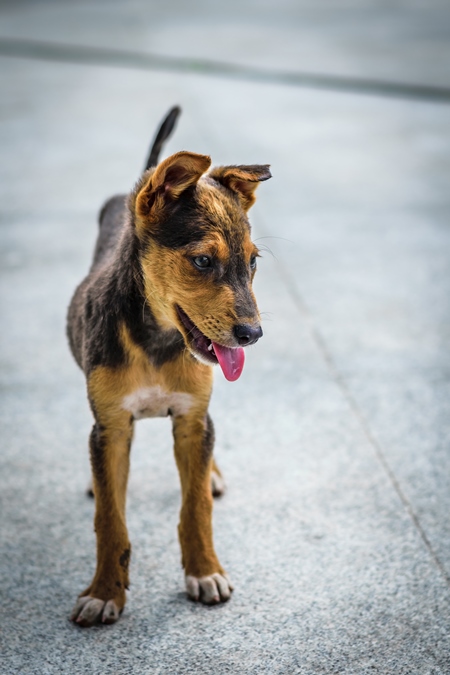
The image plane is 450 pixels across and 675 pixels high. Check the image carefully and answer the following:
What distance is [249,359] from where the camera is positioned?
5.65m

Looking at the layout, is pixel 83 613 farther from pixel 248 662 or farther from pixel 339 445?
pixel 339 445

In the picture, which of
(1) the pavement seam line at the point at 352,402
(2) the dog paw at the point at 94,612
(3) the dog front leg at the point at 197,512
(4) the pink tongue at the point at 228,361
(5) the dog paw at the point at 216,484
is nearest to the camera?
(4) the pink tongue at the point at 228,361

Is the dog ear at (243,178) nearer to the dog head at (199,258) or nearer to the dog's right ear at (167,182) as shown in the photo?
the dog head at (199,258)

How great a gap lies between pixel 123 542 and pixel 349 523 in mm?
1195

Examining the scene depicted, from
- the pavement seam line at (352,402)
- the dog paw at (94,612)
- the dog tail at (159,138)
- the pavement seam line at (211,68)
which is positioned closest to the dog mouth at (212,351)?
the dog paw at (94,612)

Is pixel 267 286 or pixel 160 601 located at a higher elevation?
pixel 160 601

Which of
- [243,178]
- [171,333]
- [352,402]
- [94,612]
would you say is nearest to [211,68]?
[352,402]

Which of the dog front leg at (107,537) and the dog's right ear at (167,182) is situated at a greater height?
the dog's right ear at (167,182)

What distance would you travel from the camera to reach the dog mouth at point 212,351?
2957 millimetres

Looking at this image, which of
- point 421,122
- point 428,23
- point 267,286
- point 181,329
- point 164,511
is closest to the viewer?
point 181,329

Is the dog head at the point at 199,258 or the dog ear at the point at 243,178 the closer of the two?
the dog head at the point at 199,258

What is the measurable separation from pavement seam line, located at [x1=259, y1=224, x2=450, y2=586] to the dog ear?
5.85 feet

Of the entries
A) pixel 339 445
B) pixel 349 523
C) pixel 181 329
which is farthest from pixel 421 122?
pixel 181 329

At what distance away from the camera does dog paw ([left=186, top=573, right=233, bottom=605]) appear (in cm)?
341
